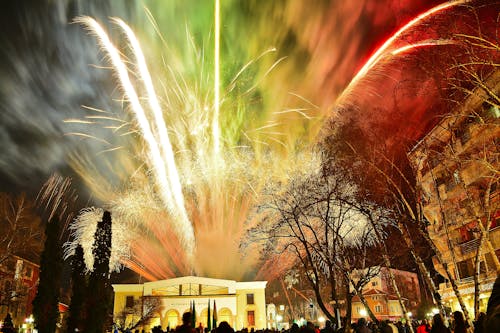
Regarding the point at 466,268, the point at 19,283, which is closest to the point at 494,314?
the point at 466,268

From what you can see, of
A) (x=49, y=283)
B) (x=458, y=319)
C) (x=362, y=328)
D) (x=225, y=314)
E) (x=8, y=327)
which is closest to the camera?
(x=458, y=319)

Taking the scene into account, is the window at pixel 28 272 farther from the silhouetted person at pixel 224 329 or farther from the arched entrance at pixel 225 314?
the silhouetted person at pixel 224 329

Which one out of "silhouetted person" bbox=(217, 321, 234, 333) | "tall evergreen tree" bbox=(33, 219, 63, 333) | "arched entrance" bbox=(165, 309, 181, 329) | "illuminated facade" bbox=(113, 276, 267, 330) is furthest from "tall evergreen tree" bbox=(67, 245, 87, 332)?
"arched entrance" bbox=(165, 309, 181, 329)

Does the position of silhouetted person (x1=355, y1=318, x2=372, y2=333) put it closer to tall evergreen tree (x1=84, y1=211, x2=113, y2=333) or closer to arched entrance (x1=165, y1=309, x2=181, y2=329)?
tall evergreen tree (x1=84, y1=211, x2=113, y2=333)

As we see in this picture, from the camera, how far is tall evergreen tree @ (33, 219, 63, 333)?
1122 inches

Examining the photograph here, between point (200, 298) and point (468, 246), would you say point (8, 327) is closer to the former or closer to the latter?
point (468, 246)

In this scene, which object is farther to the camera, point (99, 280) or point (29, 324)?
point (29, 324)

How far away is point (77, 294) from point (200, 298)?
29022 millimetres

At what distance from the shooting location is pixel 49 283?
3030cm

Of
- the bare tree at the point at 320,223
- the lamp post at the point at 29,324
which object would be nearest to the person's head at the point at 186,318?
the bare tree at the point at 320,223

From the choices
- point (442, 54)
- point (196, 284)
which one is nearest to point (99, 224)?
point (442, 54)

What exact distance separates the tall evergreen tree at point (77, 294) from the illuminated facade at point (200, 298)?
26.3m

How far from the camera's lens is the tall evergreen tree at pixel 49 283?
1122 inches

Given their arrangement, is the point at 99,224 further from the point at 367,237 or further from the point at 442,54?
the point at 442,54
